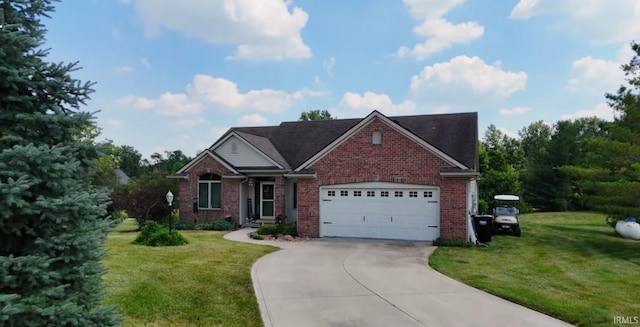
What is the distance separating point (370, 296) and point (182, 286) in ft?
12.3

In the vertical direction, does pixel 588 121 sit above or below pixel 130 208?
above

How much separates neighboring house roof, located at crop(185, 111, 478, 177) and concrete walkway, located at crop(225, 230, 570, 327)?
610 cm

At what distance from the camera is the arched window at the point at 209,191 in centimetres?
1991

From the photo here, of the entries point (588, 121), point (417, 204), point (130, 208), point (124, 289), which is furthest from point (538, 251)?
point (588, 121)

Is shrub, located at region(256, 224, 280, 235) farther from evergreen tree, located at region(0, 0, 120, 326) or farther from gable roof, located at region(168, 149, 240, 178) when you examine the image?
evergreen tree, located at region(0, 0, 120, 326)

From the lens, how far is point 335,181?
1593cm

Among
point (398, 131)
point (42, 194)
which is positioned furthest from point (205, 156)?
point (42, 194)

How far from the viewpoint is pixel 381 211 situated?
1529cm

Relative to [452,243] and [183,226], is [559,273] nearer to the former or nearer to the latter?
[452,243]

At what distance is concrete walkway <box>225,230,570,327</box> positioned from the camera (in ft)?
20.5

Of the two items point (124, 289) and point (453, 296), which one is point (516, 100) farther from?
point (124, 289)

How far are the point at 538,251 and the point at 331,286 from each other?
926cm

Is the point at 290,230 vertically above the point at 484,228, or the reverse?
the point at 484,228

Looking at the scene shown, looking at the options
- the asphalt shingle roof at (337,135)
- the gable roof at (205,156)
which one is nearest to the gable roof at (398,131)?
the asphalt shingle roof at (337,135)
